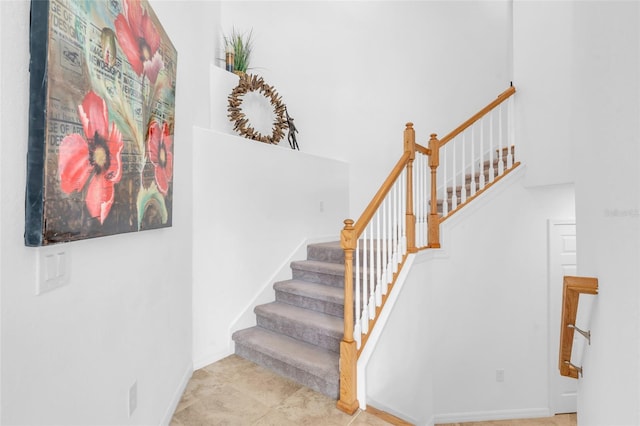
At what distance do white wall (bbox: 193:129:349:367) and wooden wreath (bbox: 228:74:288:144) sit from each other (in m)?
0.17

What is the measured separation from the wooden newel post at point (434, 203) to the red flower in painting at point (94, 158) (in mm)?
2461

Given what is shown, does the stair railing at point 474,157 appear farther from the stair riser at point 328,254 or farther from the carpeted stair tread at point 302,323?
the carpeted stair tread at point 302,323

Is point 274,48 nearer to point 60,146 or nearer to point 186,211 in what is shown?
→ point 186,211

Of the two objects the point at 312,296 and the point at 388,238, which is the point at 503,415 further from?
the point at 312,296

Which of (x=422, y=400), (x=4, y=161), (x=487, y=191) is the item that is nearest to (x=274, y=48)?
(x=487, y=191)

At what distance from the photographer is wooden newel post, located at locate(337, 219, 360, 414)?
197 centimetres

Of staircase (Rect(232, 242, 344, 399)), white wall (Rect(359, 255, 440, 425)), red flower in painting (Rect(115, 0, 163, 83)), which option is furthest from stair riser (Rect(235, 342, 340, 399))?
red flower in painting (Rect(115, 0, 163, 83))

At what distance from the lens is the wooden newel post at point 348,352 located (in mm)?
1968

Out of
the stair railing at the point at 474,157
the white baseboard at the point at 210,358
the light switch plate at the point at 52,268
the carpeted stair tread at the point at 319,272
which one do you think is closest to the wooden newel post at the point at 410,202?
the stair railing at the point at 474,157

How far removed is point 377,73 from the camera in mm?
4156

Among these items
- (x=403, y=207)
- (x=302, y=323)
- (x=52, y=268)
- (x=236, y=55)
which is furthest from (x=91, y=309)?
(x=236, y=55)

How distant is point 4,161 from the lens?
0.76 meters

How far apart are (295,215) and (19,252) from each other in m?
2.63

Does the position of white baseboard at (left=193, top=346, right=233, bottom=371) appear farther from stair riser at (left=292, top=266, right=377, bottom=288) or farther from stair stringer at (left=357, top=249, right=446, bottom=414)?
stair stringer at (left=357, top=249, right=446, bottom=414)
